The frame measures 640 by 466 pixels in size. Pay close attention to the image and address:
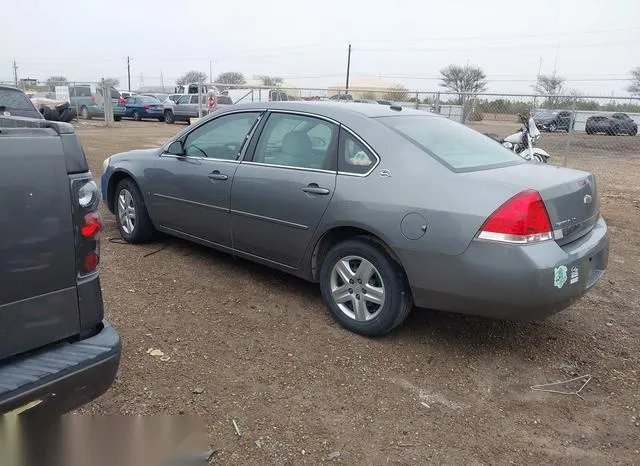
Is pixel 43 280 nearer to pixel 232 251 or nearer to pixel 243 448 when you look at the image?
pixel 243 448

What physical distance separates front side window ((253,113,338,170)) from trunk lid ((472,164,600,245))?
1.07m

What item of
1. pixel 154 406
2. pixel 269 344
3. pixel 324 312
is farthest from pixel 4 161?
pixel 324 312

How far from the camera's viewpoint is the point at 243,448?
2.58m

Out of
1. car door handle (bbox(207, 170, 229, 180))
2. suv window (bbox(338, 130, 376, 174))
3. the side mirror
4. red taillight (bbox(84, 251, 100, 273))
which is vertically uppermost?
suv window (bbox(338, 130, 376, 174))

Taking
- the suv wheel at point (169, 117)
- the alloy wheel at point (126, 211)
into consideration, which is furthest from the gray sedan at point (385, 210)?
the suv wheel at point (169, 117)

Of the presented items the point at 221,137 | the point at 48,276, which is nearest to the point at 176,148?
the point at 221,137

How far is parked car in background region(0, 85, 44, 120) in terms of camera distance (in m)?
8.75

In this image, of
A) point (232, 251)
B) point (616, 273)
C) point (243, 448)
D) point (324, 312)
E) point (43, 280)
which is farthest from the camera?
point (616, 273)

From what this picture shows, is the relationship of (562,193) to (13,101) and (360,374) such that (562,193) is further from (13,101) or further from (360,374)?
(13,101)

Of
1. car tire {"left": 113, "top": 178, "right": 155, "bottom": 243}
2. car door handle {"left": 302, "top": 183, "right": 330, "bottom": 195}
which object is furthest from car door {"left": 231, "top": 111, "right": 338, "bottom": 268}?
car tire {"left": 113, "top": 178, "right": 155, "bottom": 243}

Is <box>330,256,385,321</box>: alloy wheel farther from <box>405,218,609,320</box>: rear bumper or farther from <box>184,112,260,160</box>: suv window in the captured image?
<box>184,112,260,160</box>: suv window

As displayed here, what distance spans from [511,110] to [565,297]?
1298cm

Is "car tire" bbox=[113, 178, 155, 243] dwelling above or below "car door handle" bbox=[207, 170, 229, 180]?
below

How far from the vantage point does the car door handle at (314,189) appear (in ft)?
12.3
